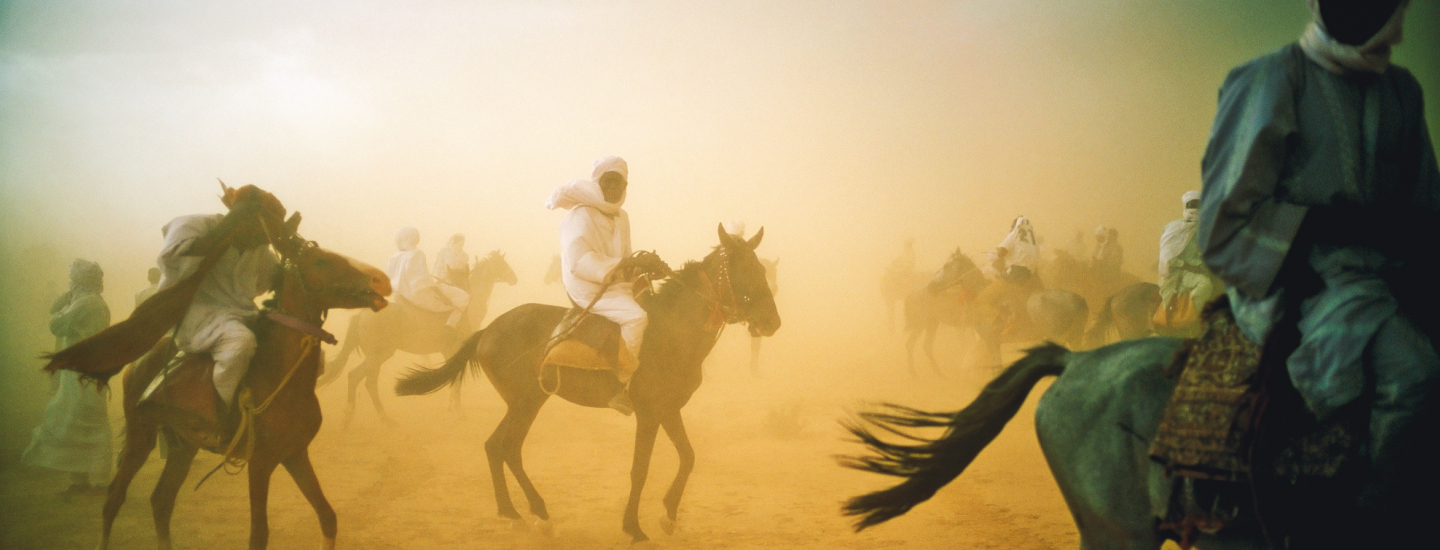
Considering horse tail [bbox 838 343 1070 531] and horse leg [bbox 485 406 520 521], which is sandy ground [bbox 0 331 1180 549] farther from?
horse tail [bbox 838 343 1070 531]

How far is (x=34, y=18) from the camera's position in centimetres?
1227

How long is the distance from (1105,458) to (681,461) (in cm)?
334

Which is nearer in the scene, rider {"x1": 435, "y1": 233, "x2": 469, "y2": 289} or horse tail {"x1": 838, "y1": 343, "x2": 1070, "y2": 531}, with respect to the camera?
horse tail {"x1": 838, "y1": 343, "x2": 1070, "y2": 531}

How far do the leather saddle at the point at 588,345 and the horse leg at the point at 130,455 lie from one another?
2.26 metres

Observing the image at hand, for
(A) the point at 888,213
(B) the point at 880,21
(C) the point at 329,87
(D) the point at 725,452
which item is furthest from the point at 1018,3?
(C) the point at 329,87

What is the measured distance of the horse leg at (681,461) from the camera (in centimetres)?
512

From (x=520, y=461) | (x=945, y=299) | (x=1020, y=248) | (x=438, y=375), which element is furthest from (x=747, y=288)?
(x=945, y=299)

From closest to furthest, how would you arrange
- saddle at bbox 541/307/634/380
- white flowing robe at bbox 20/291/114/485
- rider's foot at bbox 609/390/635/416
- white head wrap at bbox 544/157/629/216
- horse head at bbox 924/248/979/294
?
saddle at bbox 541/307/634/380
rider's foot at bbox 609/390/635/416
white head wrap at bbox 544/157/629/216
white flowing robe at bbox 20/291/114/485
horse head at bbox 924/248/979/294

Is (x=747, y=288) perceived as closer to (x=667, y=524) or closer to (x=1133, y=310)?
(x=667, y=524)

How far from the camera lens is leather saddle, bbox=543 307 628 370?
16.6ft

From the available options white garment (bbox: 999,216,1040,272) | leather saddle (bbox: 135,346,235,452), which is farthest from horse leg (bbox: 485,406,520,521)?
white garment (bbox: 999,216,1040,272)

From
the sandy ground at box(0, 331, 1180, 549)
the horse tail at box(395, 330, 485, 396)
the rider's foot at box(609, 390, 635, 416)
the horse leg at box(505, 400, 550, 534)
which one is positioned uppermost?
the horse tail at box(395, 330, 485, 396)

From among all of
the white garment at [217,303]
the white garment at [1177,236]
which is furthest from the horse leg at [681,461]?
the white garment at [1177,236]

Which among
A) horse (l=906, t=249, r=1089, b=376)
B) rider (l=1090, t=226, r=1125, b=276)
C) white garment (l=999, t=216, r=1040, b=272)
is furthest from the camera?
rider (l=1090, t=226, r=1125, b=276)
